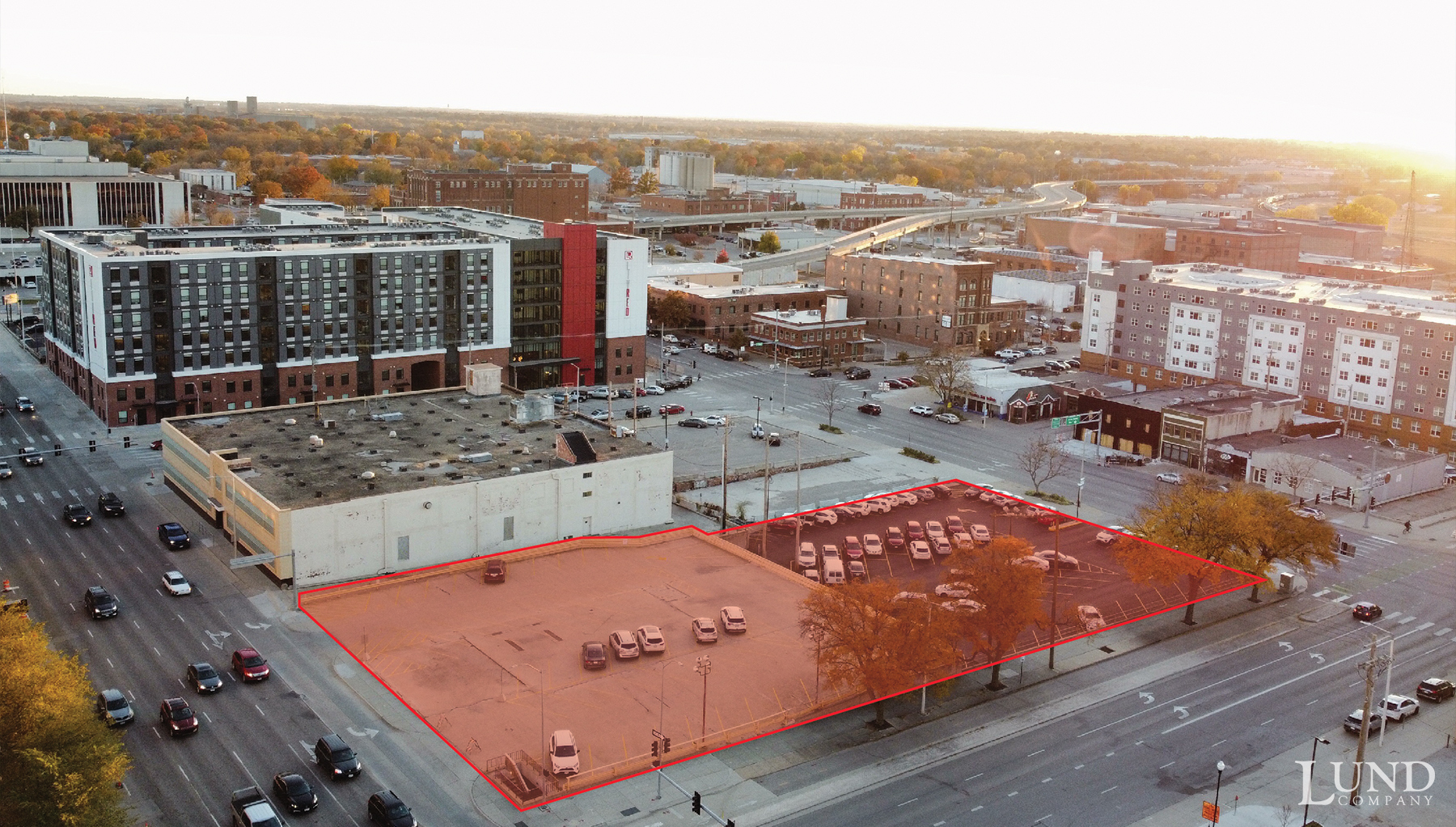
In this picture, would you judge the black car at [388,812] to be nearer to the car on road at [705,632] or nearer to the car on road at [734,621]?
the car on road at [705,632]

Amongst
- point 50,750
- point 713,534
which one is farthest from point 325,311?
point 50,750

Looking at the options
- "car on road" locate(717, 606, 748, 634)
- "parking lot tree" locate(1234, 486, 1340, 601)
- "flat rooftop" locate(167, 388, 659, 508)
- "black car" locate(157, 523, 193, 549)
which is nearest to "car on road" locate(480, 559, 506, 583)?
"flat rooftop" locate(167, 388, 659, 508)

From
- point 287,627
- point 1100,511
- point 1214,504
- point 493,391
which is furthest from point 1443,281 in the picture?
point 287,627

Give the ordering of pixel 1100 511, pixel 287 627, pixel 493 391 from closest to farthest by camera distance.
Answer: pixel 287 627 → pixel 1100 511 → pixel 493 391

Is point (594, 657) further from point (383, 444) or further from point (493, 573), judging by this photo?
point (383, 444)

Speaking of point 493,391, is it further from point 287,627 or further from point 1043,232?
point 1043,232

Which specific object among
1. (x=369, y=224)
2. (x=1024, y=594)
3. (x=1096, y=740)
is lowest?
(x=1096, y=740)
